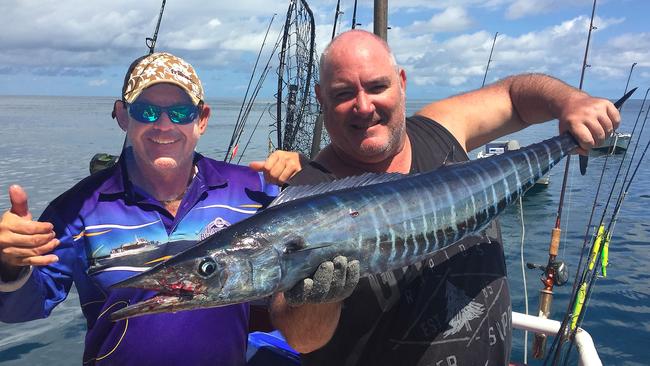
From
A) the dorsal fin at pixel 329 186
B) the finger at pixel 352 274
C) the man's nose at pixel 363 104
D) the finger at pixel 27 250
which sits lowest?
the finger at pixel 352 274

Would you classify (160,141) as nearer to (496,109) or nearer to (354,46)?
(354,46)

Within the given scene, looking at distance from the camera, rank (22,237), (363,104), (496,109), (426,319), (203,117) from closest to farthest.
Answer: (22,237) < (426,319) < (363,104) < (203,117) < (496,109)

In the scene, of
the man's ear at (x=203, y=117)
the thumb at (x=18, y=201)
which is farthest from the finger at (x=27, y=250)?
the man's ear at (x=203, y=117)

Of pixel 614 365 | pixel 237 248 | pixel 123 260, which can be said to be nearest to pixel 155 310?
pixel 237 248

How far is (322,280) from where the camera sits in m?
2.13

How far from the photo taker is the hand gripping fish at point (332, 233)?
6.61ft

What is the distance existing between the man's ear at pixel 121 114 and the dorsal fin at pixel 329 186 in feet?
4.33

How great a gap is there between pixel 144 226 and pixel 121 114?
0.76m

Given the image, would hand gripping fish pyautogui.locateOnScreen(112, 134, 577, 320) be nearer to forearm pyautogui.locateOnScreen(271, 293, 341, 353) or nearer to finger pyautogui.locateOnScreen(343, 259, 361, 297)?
finger pyautogui.locateOnScreen(343, 259, 361, 297)

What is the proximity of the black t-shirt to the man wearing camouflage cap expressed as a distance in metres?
0.61

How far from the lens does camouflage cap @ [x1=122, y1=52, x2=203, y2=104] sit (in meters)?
3.05

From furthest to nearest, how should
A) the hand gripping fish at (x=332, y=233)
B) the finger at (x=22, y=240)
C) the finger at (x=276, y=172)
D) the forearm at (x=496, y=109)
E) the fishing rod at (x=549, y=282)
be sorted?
the fishing rod at (x=549, y=282), the forearm at (x=496, y=109), the finger at (x=276, y=172), the finger at (x=22, y=240), the hand gripping fish at (x=332, y=233)

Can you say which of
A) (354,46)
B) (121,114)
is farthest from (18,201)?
A: (354,46)

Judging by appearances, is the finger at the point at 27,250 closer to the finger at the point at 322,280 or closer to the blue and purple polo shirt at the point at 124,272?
the blue and purple polo shirt at the point at 124,272
